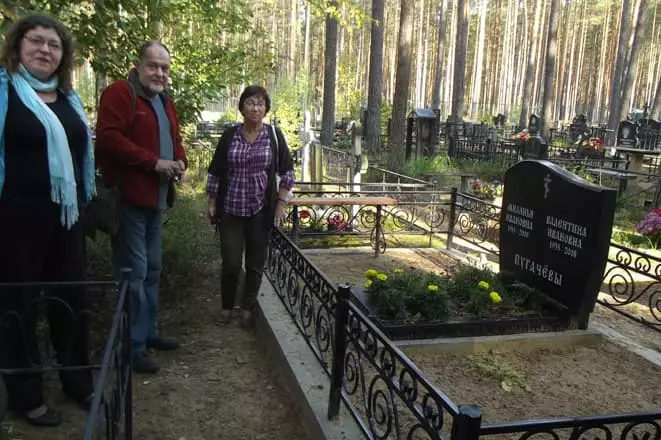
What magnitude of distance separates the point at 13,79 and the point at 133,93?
2.71 ft

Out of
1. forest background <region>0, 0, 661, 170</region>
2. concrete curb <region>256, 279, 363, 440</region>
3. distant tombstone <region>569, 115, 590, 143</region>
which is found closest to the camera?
concrete curb <region>256, 279, 363, 440</region>

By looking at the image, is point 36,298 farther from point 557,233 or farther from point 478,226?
point 478,226

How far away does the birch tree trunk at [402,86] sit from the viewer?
48.2 ft

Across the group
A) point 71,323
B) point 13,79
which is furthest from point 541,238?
point 13,79

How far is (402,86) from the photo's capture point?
14.9 m

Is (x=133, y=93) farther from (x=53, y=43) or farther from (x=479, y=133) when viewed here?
(x=479, y=133)

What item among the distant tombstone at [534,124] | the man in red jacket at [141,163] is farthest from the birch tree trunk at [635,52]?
the man in red jacket at [141,163]

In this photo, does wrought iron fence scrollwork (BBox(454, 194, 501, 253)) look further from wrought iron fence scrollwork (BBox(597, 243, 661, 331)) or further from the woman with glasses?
the woman with glasses

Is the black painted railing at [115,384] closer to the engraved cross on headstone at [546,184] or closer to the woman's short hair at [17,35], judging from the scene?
the woman's short hair at [17,35]

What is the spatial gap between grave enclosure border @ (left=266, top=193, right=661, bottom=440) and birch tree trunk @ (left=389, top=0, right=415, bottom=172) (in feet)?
32.8

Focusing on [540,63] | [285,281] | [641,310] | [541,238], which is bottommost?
[641,310]

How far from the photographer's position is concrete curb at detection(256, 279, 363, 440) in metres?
2.86

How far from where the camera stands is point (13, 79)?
2461 millimetres

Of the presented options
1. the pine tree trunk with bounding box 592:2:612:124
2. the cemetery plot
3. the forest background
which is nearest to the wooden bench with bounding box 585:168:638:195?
the forest background
